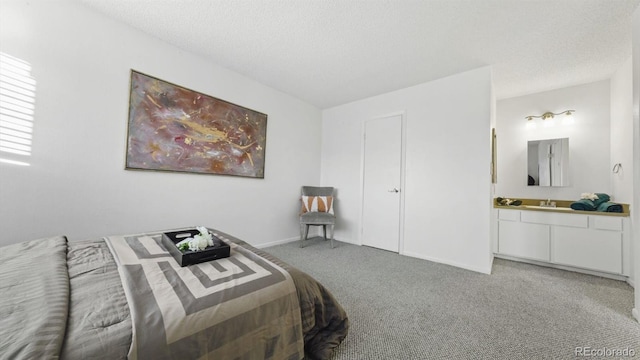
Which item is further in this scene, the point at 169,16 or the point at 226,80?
the point at 226,80

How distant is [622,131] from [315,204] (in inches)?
157

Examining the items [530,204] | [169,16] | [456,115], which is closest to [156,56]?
[169,16]

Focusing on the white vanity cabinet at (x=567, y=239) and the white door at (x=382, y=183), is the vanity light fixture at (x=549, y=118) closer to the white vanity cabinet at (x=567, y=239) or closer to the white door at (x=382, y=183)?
the white vanity cabinet at (x=567, y=239)

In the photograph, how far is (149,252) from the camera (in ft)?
4.39

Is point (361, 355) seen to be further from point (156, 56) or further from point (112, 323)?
point (156, 56)

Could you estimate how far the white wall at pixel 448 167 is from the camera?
274cm

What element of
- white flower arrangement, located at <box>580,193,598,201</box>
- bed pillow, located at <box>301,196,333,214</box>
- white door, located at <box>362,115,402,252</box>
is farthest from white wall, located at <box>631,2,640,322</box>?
bed pillow, located at <box>301,196,333,214</box>

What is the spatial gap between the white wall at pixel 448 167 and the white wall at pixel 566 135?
150cm

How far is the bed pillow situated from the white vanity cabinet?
8.30 feet

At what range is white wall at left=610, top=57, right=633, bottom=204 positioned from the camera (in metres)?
2.52

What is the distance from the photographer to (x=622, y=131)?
2.70 metres

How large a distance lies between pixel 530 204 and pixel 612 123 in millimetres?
1382

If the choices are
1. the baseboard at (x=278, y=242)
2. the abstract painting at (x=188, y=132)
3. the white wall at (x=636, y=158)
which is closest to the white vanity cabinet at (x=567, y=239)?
the white wall at (x=636, y=158)

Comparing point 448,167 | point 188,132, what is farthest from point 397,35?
point 188,132
